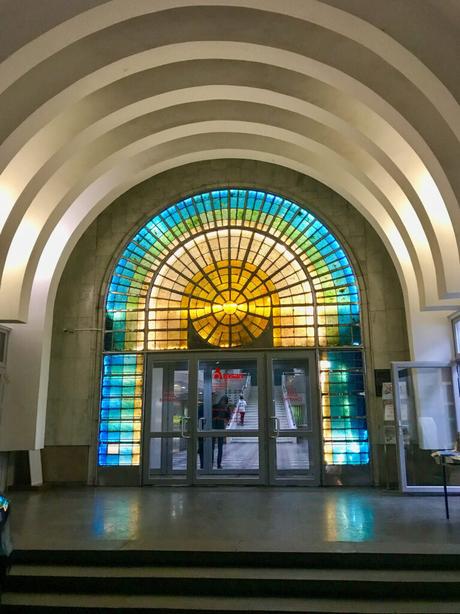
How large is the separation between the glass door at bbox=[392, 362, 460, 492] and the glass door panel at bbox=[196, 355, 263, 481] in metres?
3.00

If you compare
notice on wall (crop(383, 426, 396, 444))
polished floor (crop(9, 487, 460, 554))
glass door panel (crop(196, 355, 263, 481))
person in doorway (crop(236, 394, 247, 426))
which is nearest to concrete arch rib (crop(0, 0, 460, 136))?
polished floor (crop(9, 487, 460, 554))

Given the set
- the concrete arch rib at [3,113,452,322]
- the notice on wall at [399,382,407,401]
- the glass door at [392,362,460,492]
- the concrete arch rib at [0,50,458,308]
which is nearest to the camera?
the concrete arch rib at [0,50,458,308]

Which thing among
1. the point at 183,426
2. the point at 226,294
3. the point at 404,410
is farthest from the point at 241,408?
the point at 404,410

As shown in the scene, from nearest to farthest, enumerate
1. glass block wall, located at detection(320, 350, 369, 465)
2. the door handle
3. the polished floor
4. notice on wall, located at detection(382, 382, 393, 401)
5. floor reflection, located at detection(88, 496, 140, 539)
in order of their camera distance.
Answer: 1. the polished floor
2. floor reflection, located at detection(88, 496, 140, 539)
3. notice on wall, located at detection(382, 382, 393, 401)
4. glass block wall, located at detection(320, 350, 369, 465)
5. the door handle

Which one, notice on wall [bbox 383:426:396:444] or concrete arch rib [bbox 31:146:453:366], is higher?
concrete arch rib [bbox 31:146:453:366]

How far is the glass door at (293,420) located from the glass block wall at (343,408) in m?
0.23

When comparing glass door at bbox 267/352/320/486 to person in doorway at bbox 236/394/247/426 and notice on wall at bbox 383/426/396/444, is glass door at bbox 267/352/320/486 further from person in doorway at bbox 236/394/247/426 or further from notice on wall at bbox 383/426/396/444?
notice on wall at bbox 383/426/396/444

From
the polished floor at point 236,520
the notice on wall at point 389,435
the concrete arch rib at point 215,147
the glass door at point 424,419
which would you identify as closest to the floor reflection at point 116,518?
the polished floor at point 236,520

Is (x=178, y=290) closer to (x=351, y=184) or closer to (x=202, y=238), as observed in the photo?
(x=202, y=238)

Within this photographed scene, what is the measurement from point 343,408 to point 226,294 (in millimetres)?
3589

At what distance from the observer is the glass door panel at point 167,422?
420 inches

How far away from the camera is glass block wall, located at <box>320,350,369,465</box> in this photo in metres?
10.4

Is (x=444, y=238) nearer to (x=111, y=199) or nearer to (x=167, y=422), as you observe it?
(x=167, y=422)

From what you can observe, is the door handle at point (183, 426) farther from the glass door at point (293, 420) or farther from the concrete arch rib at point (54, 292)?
the concrete arch rib at point (54, 292)
